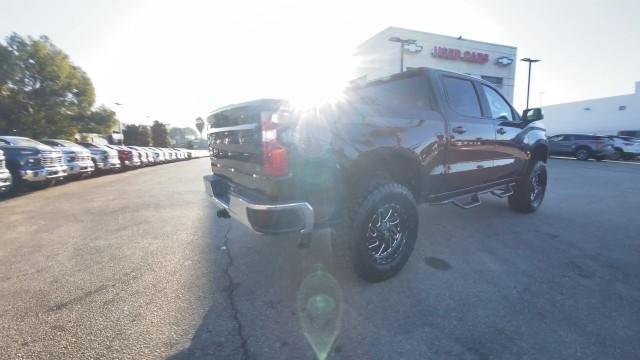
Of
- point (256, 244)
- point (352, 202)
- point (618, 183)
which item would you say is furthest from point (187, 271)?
point (618, 183)

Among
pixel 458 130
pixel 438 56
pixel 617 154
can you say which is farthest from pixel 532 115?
pixel 617 154

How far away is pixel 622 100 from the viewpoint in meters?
34.7

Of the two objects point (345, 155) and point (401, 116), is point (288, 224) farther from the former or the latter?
point (401, 116)

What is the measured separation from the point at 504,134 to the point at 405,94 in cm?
188

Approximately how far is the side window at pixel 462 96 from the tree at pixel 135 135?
5020cm

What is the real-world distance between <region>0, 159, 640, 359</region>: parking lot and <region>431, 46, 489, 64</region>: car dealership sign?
74.5 feet

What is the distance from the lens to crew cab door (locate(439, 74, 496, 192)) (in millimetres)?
3453

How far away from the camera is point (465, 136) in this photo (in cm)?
359

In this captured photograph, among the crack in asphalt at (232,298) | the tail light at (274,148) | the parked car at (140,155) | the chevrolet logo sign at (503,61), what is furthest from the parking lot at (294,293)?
the chevrolet logo sign at (503,61)

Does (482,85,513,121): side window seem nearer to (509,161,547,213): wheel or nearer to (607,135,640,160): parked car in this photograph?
(509,161,547,213): wheel

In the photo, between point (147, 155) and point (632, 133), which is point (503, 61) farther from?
point (147, 155)

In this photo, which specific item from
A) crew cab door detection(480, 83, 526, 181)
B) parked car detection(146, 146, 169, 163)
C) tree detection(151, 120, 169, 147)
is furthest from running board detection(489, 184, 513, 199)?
tree detection(151, 120, 169, 147)

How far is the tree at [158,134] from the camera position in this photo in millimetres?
49500

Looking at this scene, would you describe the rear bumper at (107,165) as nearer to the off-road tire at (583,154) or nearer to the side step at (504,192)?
the side step at (504,192)
